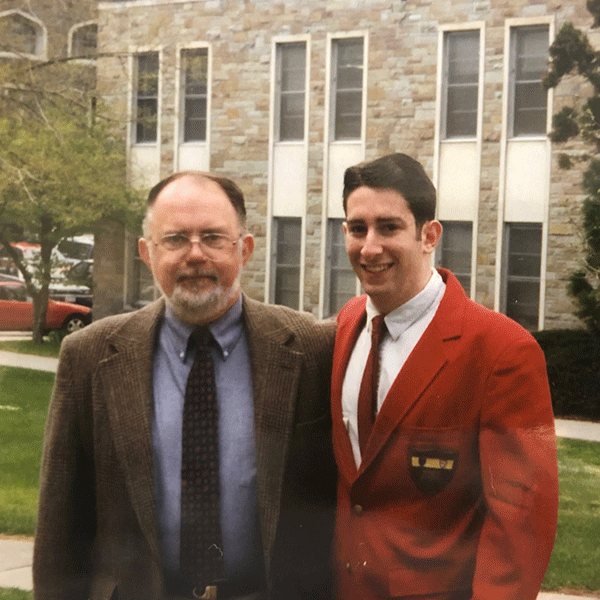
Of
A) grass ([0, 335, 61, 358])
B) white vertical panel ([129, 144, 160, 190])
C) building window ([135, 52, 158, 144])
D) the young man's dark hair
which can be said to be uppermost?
building window ([135, 52, 158, 144])

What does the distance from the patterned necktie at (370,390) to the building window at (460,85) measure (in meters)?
0.43

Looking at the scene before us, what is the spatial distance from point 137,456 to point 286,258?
464 mm

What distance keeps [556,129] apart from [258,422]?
0.75 metres

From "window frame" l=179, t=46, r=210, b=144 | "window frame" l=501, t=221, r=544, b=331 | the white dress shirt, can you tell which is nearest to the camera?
the white dress shirt

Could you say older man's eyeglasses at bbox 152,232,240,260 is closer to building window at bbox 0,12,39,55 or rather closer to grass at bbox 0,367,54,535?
building window at bbox 0,12,39,55

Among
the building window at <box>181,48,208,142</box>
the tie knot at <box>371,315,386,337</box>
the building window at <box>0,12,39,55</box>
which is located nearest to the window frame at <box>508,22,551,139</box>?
the tie knot at <box>371,315,386,337</box>

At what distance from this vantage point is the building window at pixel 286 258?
5.60ft

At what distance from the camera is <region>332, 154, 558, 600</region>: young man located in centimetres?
136

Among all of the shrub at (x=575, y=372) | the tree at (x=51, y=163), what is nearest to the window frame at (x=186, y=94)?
the tree at (x=51, y=163)

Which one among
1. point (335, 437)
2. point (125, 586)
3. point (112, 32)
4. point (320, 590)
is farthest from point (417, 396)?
point (112, 32)

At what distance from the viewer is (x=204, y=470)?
1482 millimetres

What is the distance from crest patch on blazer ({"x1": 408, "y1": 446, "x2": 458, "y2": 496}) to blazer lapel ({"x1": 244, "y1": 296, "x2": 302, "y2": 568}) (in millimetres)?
218

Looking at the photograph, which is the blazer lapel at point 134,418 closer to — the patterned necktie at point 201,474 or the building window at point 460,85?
the patterned necktie at point 201,474

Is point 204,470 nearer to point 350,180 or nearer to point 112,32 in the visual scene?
point 350,180
